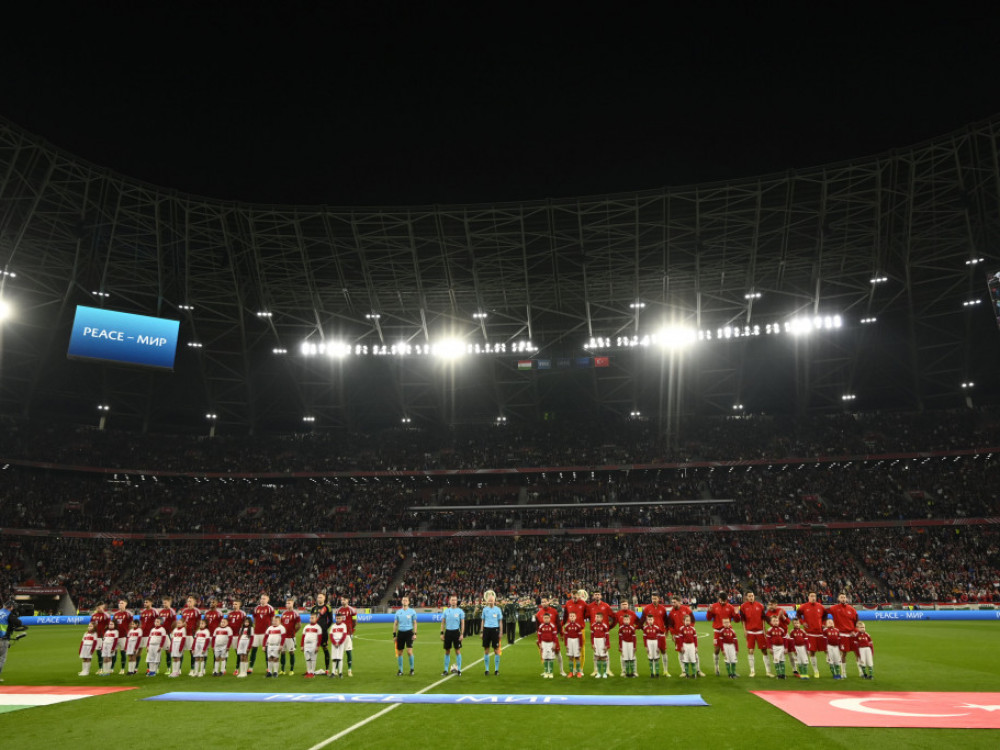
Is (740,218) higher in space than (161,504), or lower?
higher

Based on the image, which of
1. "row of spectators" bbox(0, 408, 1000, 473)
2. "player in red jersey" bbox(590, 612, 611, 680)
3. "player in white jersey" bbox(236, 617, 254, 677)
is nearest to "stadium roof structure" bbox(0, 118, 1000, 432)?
"row of spectators" bbox(0, 408, 1000, 473)

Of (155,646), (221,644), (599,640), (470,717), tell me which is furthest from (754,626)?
(155,646)

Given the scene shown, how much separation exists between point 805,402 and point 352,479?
4031 cm

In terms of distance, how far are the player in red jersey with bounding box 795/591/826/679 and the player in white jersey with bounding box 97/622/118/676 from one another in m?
16.6

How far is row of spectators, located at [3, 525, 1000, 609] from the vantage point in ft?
128

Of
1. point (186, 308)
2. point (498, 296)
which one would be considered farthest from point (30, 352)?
point (498, 296)

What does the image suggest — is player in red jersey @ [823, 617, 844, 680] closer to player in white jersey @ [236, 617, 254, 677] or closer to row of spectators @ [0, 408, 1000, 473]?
player in white jersey @ [236, 617, 254, 677]

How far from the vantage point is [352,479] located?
57.6 m

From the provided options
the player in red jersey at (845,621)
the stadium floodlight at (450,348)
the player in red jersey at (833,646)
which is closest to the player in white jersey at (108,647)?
the player in red jersey at (833,646)

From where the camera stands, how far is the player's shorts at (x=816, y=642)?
13.9 meters

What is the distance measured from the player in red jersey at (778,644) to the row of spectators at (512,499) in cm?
3455

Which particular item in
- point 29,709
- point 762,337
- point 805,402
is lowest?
point 29,709

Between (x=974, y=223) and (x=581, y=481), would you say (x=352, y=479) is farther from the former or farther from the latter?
(x=974, y=223)

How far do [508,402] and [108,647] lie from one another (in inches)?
1691
